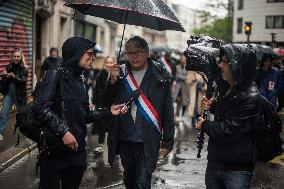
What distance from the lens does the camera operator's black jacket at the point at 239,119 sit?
3746mm

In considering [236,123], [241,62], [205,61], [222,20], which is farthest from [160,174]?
[222,20]

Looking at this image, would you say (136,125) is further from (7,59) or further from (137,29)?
(137,29)

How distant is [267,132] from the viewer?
3.82 meters

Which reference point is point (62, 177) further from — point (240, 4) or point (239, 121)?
point (240, 4)

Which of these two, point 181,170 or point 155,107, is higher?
point 155,107

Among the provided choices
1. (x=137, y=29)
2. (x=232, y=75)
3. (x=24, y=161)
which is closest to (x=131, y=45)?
(x=232, y=75)

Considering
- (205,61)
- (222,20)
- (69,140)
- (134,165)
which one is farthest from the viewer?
(222,20)

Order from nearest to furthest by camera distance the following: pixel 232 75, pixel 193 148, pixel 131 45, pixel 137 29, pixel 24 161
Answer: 1. pixel 232 75
2. pixel 131 45
3. pixel 24 161
4. pixel 193 148
5. pixel 137 29

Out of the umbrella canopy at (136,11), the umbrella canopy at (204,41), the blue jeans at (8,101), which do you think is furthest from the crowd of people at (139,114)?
the blue jeans at (8,101)

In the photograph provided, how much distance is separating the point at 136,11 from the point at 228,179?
180 centimetres

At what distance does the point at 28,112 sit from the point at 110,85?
1.07m

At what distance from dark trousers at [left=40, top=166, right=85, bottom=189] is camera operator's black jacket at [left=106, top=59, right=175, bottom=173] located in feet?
2.29

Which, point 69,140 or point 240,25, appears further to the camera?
point 240,25

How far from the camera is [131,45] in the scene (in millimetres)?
4785
